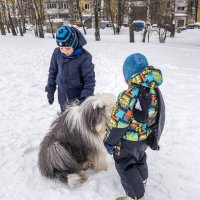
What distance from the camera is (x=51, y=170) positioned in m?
2.61

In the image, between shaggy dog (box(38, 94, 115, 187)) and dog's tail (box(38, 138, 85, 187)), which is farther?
dog's tail (box(38, 138, 85, 187))

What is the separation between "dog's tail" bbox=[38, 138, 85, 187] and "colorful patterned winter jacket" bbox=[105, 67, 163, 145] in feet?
2.34

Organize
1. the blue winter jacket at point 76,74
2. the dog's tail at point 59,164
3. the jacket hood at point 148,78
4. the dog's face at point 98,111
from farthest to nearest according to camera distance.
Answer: the blue winter jacket at point 76,74, the dog's tail at point 59,164, the dog's face at point 98,111, the jacket hood at point 148,78

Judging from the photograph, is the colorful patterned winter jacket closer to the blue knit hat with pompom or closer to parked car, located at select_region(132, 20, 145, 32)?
the blue knit hat with pompom

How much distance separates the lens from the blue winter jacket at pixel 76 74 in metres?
2.87

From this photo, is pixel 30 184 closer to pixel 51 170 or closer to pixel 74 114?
pixel 51 170

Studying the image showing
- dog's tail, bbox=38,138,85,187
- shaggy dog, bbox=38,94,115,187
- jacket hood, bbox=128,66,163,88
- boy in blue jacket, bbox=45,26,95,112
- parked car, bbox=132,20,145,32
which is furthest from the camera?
parked car, bbox=132,20,145,32

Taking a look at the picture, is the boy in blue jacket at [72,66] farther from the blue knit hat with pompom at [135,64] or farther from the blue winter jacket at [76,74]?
the blue knit hat with pompom at [135,64]

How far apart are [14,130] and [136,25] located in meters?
27.7

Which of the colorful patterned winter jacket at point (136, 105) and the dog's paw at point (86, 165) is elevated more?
the colorful patterned winter jacket at point (136, 105)

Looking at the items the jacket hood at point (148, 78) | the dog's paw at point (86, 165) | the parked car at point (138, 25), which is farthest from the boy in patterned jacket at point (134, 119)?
the parked car at point (138, 25)

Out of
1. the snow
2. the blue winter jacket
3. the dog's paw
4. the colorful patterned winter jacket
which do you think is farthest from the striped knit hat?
the snow

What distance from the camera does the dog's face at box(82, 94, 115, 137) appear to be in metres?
2.16

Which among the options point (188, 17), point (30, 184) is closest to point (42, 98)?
point (30, 184)
